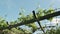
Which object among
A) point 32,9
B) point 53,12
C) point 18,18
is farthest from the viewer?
point 18,18

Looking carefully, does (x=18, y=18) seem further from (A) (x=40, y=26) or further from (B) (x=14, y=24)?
(A) (x=40, y=26)

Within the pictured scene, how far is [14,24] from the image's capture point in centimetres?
457

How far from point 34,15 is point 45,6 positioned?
29 cm

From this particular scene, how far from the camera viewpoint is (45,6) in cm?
409

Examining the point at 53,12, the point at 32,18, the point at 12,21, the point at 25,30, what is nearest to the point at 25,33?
the point at 25,30

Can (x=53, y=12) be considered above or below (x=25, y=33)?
above

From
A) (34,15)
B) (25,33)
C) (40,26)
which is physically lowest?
(25,33)

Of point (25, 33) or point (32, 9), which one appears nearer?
point (32, 9)

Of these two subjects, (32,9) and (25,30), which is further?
(25,30)

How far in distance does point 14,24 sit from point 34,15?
0.73 metres

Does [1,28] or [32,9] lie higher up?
[32,9]

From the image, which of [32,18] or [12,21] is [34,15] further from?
[12,21]

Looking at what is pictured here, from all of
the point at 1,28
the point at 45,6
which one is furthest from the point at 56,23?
the point at 1,28

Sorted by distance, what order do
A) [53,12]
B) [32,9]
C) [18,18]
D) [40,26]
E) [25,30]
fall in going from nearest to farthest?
[53,12], [32,9], [40,26], [18,18], [25,30]
